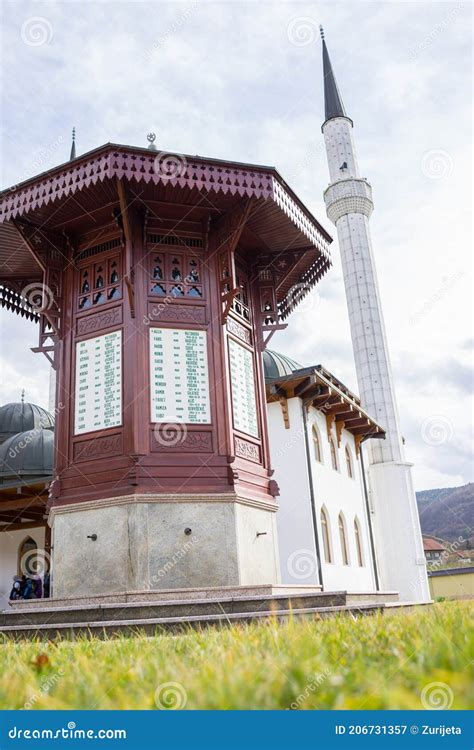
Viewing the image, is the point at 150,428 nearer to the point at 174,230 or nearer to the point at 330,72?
the point at 174,230

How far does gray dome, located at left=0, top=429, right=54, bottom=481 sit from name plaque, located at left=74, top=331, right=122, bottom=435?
11.4 meters

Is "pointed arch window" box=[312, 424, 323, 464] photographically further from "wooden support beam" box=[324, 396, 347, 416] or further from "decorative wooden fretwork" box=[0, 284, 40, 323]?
"decorative wooden fretwork" box=[0, 284, 40, 323]

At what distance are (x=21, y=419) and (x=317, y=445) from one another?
37.4 ft

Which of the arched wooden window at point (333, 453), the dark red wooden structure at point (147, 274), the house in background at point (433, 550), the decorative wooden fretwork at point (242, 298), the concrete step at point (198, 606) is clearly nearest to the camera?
the concrete step at point (198, 606)

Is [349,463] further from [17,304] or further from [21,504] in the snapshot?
[17,304]

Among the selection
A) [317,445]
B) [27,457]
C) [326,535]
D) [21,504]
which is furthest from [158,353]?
Result: [27,457]

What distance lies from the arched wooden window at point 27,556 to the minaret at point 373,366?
46.7 ft

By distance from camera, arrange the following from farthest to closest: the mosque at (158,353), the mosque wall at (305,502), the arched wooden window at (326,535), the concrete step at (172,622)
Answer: the arched wooden window at (326,535) < the mosque wall at (305,502) < the mosque at (158,353) < the concrete step at (172,622)

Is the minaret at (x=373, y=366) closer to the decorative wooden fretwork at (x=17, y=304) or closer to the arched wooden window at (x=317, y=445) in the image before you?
the arched wooden window at (x=317, y=445)

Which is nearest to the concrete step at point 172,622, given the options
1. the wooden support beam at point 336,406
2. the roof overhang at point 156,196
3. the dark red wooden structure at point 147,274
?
the dark red wooden structure at point 147,274

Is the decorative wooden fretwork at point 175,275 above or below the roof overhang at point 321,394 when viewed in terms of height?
below

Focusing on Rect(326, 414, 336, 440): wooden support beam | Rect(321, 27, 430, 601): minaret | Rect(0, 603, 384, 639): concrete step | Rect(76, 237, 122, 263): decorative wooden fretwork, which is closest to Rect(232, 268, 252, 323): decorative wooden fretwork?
Rect(76, 237, 122, 263): decorative wooden fretwork

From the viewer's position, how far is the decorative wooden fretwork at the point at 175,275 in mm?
9312
